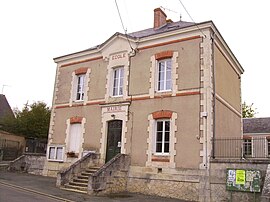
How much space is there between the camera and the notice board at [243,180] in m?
9.70

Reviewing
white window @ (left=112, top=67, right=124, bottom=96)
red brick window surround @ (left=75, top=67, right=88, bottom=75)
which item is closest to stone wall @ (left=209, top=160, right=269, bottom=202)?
white window @ (left=112, top=67, right=124, bottom=96)

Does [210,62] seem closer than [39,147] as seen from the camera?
Yes

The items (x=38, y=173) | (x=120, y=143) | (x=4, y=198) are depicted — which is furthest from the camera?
(x=38, y=173)

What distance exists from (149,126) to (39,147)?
921cm

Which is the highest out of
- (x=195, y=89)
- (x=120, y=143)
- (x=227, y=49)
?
(x=227, y=49)

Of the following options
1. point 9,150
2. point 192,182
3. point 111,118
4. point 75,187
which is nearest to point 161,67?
point 111,118

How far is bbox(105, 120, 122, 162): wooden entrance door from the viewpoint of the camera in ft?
46.0

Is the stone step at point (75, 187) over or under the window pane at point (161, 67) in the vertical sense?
under

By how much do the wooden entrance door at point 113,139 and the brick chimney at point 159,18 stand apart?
6155 millimetres

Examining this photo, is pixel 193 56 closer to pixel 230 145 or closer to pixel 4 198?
pixel 230 145

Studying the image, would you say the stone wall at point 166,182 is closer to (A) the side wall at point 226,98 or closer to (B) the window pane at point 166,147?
(B) the window pane at point 166,147

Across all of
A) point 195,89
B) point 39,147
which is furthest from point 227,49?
point 39,147

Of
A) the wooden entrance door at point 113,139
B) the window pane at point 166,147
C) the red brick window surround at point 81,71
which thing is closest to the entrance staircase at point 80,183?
the wooden entrance door at point 113,139

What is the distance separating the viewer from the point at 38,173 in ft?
55.6
